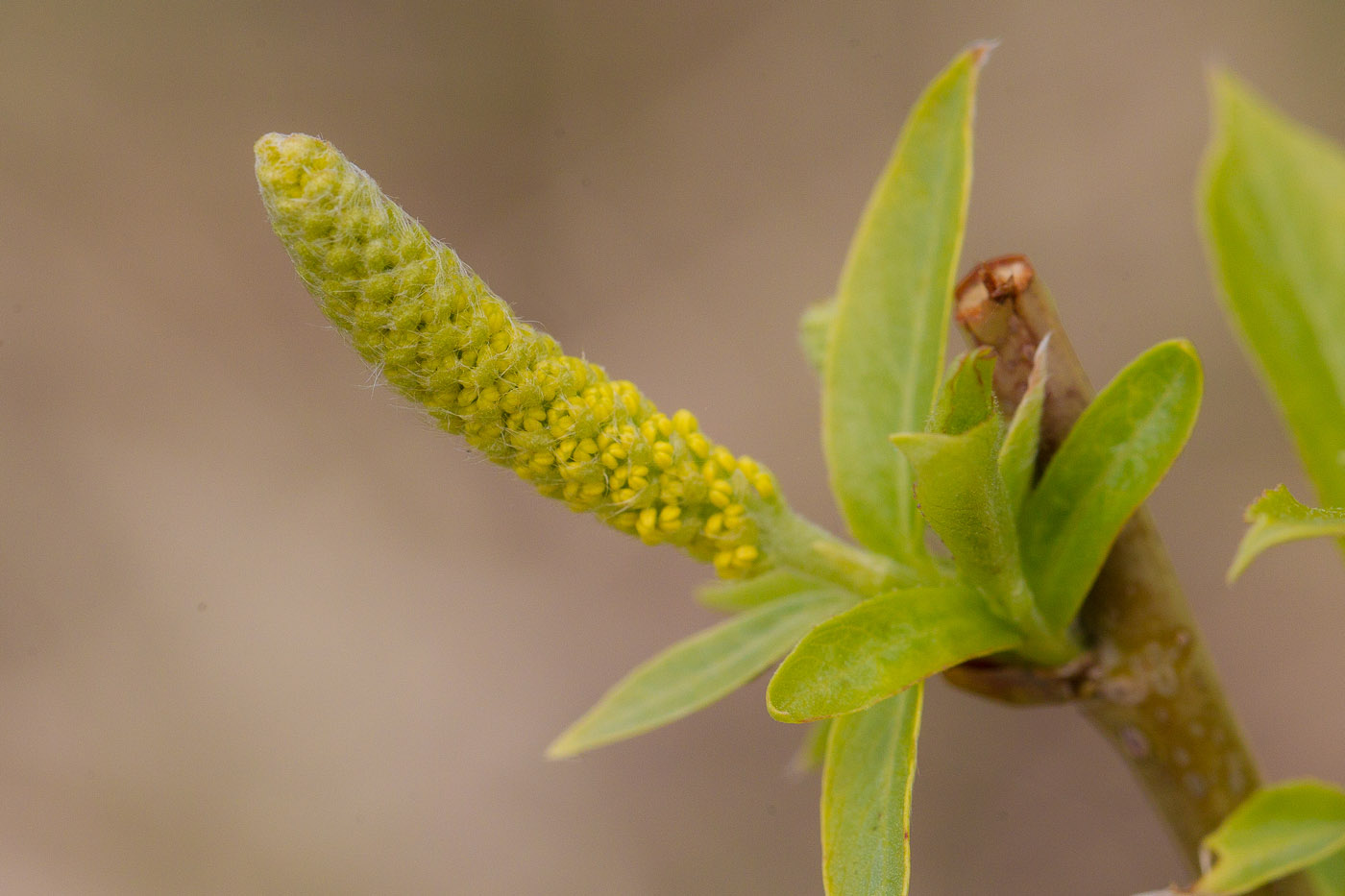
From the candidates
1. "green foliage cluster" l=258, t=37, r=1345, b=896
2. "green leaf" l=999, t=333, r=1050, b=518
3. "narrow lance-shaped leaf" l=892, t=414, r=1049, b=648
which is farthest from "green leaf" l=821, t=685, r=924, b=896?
"green leaf" l=999, t=333, r=1050, b=518

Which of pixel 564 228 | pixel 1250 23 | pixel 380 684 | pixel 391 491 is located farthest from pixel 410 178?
pixel 1250 23

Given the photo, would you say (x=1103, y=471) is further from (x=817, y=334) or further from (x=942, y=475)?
(x=817, y=334)

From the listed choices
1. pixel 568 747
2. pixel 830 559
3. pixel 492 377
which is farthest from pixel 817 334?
pixel 568 747

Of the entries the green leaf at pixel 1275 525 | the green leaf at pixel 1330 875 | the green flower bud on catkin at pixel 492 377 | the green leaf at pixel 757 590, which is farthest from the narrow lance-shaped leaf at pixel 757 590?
the green leaf at pixel 1330 875

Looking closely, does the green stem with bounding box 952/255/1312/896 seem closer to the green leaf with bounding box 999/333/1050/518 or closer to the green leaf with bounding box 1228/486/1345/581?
the green leaf with bounding box 999/333/1050/518

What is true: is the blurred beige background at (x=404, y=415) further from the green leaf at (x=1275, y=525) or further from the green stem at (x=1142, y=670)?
the green leaf at (x=1275, y=525)

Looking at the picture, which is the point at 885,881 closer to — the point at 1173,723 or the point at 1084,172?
the point at 1173,723
